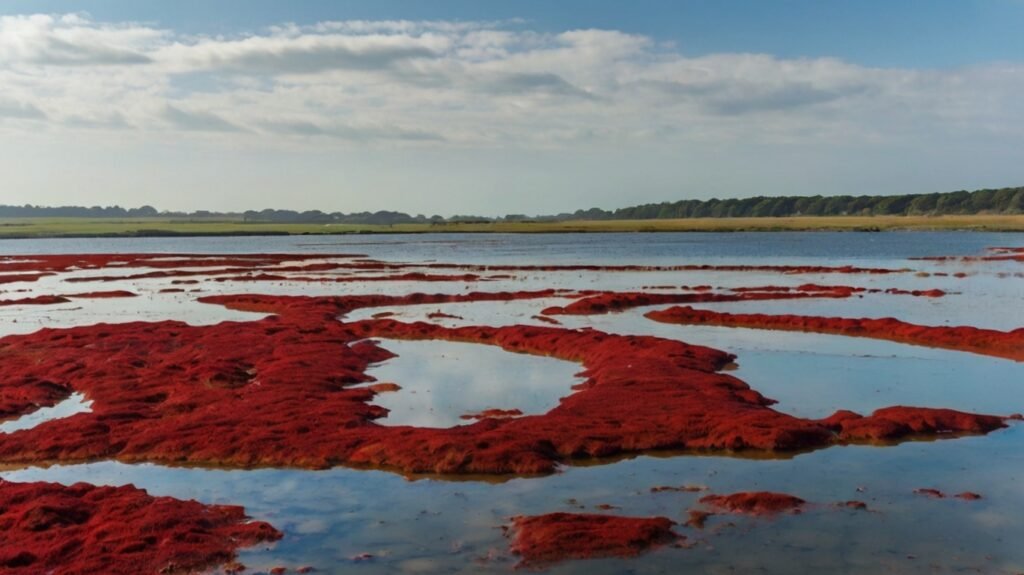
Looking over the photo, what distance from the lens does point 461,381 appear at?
99.6 feet

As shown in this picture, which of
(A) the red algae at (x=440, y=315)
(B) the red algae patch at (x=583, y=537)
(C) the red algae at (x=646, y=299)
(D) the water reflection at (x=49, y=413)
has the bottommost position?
(D) the water reflection at (x=49, y=413)

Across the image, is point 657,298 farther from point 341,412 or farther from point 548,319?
point 341,412

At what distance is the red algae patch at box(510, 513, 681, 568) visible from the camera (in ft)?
47.9

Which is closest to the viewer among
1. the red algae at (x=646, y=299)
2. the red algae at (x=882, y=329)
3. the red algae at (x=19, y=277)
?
the red algae at (x=882, y=329)

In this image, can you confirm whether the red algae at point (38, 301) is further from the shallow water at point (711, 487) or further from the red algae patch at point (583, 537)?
the red algae patch at point (583, 537)

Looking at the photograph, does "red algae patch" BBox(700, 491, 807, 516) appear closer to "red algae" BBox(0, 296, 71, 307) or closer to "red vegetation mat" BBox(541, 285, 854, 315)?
"red vegetation mat" BBox(541, 285, 854, 315)

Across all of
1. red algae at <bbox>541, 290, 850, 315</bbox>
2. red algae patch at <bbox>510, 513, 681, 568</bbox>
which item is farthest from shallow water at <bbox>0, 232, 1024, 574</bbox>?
red algae at <bbox>541, 290, 850, 315</bbox>

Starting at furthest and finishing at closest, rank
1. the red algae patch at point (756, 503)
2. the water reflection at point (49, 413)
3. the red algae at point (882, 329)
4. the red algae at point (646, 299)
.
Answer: the red algae at point (646, 299), the red algae at point (882, 329), the water reflection at point (49, 413), the red algae patch at point (756, 503)

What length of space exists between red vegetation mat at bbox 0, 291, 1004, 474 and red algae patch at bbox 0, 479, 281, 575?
369 cm

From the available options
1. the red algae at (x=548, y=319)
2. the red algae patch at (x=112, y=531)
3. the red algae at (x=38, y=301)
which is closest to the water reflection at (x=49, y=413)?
the red algae patch at (x=112, y=531)

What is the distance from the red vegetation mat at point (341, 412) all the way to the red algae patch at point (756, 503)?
387 cm

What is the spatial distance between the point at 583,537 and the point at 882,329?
29821mm

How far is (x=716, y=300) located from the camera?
181 ft

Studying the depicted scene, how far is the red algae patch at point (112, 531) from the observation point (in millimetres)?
14297
